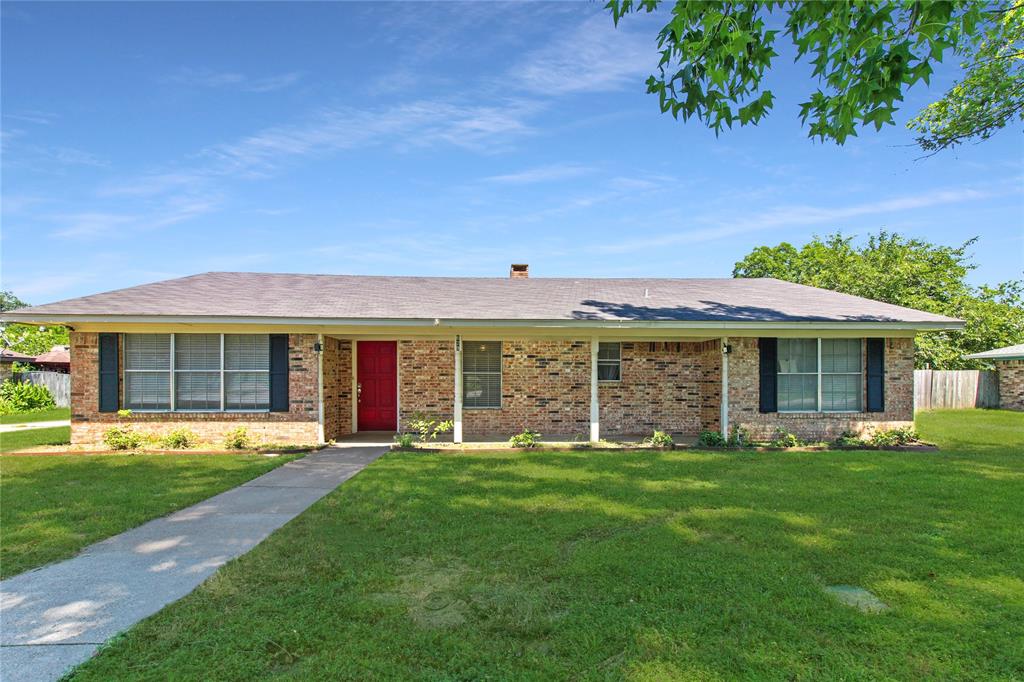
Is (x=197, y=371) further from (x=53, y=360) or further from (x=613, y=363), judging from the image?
(x=53, y=360)

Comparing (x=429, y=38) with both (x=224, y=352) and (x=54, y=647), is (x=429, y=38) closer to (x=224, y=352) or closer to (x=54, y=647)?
(x=224, y=352)

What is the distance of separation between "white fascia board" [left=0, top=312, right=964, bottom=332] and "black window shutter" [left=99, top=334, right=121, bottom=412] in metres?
0.45

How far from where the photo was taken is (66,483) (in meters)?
8.02

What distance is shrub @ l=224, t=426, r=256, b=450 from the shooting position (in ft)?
36.5

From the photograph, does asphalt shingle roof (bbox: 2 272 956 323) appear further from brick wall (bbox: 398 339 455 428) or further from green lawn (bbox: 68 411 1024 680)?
green lawn (bbox: 68 411 1024 680)

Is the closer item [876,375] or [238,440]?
[238,440]

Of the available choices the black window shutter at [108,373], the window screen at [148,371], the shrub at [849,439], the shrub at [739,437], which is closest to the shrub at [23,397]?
the black window shutter at [108,373]

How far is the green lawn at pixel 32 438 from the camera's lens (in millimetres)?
11711

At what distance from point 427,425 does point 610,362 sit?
4.46 m

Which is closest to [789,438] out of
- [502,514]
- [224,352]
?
[502,514]

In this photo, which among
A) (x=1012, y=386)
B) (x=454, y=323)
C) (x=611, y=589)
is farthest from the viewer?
(x=1012, y=386)

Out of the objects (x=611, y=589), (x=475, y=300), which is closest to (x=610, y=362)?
(x=475, y=300)

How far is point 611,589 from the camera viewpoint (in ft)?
13.8

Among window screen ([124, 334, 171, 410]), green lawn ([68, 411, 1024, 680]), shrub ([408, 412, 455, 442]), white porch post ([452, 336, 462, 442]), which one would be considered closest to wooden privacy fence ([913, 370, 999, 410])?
green lawn ([68, 411, 1024, 680])
